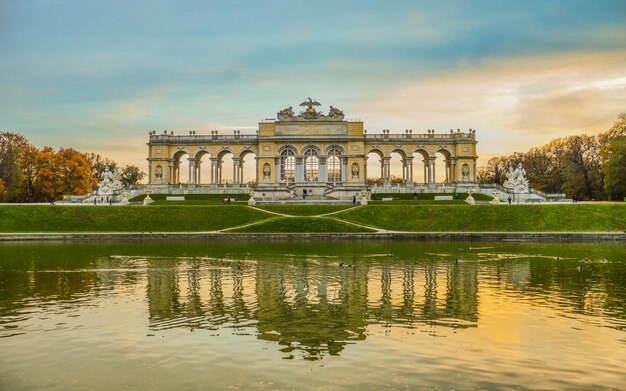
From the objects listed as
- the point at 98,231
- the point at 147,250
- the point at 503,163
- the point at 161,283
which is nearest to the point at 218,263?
the point at 161,283

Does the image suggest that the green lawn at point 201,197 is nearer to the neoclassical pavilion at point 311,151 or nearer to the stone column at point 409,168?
the neoclassical pavilion at point 311,151

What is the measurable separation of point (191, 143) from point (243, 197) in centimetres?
1517

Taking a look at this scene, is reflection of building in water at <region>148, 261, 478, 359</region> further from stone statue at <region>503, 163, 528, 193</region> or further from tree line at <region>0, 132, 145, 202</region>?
tree line at <region>0, 132, 145, 202</region>

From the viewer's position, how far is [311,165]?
80.9 meters

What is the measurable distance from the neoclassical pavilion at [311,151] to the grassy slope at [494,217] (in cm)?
2722

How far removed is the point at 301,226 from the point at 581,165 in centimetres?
5731

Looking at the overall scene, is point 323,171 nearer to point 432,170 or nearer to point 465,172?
point 432,170

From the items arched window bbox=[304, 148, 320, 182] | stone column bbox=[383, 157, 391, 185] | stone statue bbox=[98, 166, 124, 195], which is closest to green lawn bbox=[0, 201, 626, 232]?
stone statue bbox=[98, 166, 124, 195]

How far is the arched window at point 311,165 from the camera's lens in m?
80.4

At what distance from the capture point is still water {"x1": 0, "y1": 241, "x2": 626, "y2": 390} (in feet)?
31.2

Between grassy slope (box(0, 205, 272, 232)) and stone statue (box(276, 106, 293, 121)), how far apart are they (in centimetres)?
2925

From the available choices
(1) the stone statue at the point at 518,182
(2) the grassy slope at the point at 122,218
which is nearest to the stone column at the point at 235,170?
(2) the grassy slope at the point at 122,218

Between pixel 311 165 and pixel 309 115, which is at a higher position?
pixel 309 115

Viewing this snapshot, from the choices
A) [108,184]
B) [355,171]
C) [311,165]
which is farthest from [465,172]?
[108,184]
